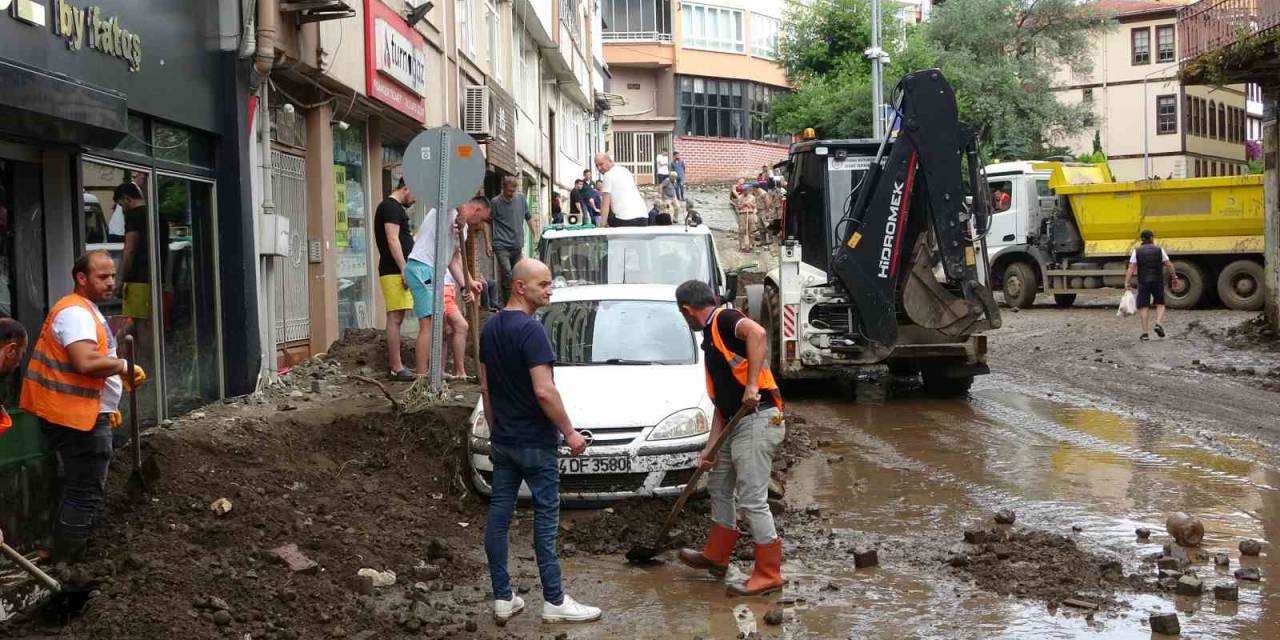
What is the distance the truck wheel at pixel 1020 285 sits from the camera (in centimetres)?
2750

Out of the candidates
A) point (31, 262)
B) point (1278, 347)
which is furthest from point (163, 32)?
point (1278, 347)

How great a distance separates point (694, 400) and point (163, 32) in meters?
5.08

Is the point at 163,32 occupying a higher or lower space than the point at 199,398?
higher

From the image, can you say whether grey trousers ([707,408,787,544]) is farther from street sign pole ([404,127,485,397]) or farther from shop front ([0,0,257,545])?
street sign pole ([404,127,485,397])

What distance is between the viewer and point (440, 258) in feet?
34.3

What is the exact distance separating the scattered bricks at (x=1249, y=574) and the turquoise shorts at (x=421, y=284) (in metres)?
6.66

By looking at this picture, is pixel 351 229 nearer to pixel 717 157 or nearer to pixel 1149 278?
pixel 1149 278

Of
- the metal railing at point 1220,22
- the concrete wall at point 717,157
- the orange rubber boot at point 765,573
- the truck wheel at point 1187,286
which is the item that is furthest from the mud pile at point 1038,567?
the concrete wall at point 717,157

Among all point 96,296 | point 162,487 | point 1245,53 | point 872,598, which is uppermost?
point 1245,53

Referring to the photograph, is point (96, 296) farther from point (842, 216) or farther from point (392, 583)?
point (842, 216)

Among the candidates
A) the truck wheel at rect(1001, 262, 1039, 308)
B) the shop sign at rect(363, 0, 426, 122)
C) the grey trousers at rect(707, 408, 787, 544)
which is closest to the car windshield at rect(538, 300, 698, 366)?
the grey trousers at rect(707, 408, 787, 544)

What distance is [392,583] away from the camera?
6.86 meters

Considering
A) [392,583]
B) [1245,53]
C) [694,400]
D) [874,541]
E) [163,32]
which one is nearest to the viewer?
[392,583]

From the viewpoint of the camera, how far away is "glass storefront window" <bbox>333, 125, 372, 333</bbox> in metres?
15.6
